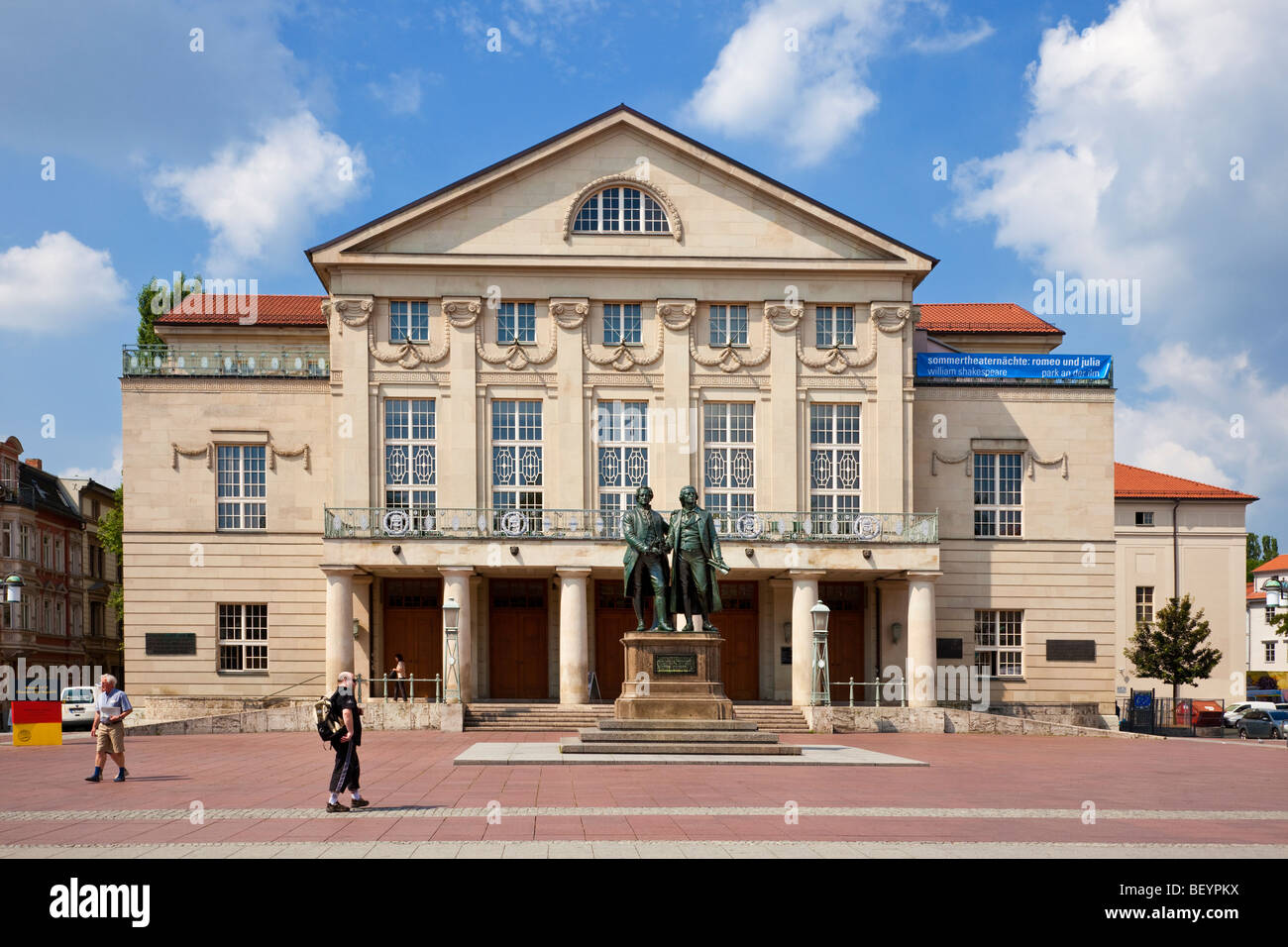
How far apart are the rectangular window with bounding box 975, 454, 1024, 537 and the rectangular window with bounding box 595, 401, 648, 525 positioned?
12.0 meters

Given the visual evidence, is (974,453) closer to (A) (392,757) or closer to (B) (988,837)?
(A) (392,757)

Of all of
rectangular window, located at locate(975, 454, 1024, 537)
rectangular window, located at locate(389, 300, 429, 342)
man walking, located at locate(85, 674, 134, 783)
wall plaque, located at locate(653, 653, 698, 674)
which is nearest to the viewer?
man walking, located at locate(85, 674, 134, 783)

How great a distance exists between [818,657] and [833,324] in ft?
37.5

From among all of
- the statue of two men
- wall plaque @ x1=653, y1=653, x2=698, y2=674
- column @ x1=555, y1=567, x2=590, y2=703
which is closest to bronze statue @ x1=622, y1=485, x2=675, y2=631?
the statue of two men

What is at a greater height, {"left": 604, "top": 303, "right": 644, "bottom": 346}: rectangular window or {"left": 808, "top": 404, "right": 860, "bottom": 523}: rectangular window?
{"left": 604, "top": 303, "right": 644, "bottom": 346}: rectangular window

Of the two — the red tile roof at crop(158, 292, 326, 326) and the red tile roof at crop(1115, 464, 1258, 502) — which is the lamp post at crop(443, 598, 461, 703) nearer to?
the red tile roof at crop(158, 292, 326, 326)

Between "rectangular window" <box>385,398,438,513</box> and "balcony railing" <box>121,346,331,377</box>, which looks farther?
"balcony railing" <box>121,346,331,377</box>

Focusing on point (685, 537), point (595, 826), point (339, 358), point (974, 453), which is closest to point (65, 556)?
point (339, 358)

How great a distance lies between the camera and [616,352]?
44.6 meters

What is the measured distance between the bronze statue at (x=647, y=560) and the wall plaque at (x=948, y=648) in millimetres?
20728

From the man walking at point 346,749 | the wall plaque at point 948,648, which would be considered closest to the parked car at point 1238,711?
the wall plaque at point 948,648

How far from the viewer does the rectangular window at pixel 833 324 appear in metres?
45.5

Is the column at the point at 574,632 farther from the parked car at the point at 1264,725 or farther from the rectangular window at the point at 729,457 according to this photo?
the parked car at the point at 1264,725

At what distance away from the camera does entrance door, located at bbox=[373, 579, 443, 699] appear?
4443cm
